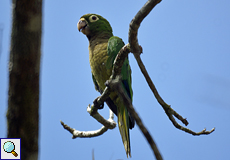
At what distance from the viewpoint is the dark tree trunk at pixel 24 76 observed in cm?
149

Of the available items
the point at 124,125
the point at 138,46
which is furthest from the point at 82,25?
the point at 138,46

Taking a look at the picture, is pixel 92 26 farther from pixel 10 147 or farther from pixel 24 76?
pixel 24 76

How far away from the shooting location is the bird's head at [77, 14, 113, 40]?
4988mm

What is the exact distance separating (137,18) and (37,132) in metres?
1.16

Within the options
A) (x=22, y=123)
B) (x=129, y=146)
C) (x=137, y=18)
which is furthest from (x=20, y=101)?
(x=129, y=146)

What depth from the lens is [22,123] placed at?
4.98 ft

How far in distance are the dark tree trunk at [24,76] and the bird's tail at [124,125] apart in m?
2.50

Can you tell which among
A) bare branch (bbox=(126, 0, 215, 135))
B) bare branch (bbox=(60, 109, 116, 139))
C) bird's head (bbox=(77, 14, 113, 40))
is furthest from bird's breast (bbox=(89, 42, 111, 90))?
bare branch (bbox=(126, 0, 215, 135))

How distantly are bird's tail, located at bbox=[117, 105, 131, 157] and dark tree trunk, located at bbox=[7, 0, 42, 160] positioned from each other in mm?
2499

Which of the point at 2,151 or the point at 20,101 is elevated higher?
the point at 20,101

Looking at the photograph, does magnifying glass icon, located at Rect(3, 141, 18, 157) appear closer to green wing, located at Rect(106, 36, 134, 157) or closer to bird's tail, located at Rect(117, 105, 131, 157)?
bird's tail, located at Rect(117, 105, 131, 157)

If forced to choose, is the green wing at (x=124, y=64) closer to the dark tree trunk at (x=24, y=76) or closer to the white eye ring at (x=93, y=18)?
the white eye ring at (x=93, y=18)

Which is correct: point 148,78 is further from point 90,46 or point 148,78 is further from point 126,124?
point 90,46

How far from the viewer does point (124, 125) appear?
4.20m
